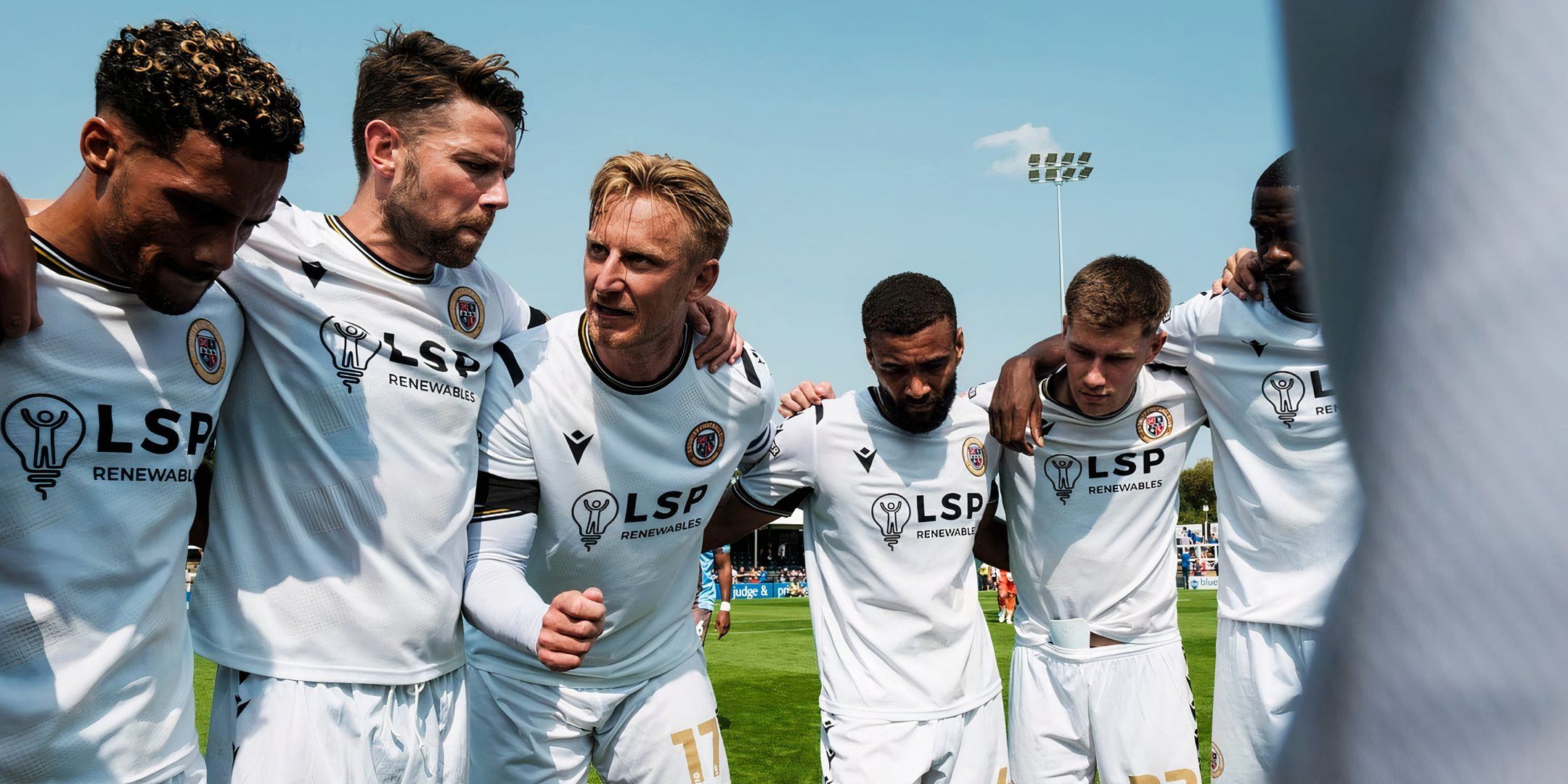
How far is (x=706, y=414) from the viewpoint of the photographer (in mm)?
3938

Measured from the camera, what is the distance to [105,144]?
95.5 inches

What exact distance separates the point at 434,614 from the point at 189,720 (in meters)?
0.66

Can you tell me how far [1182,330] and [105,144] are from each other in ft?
13.3

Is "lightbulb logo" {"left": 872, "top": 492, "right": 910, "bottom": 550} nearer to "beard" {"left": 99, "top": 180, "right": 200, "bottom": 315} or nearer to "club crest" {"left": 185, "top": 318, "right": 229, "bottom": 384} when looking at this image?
"club crest" {"left": 185, "top": 318, "right": 229, "bottom": 384}

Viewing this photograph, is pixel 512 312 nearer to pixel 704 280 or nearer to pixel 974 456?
pixel 704 280

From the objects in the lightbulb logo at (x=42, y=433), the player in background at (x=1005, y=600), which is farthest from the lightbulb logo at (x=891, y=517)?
the player in background at (x=1005, y=600)

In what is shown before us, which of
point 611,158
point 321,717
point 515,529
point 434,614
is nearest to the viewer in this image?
point 321,717

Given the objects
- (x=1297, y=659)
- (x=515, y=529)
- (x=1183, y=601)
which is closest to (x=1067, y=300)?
(x=1297, y=659)

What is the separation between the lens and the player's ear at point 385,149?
318cm

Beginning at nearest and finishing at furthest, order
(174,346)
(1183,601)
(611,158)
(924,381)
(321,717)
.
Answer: (174,346) → (321,717) → (611,158) → (924,381) → (1183,601)

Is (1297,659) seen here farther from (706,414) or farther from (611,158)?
(611,158)

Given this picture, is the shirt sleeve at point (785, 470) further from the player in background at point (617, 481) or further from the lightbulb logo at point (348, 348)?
the lightbulb logo at point (348, 348)

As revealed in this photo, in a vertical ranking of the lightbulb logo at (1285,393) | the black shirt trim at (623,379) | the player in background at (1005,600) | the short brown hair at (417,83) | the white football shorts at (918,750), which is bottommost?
the player in background at (1005,600)

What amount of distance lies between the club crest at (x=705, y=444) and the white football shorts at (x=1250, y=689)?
7.38 ft
